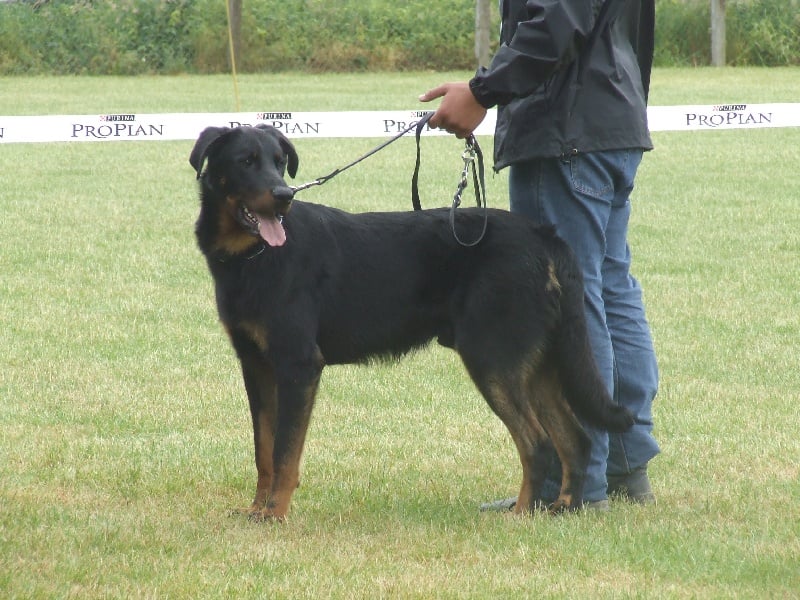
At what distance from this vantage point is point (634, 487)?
15.3 ft

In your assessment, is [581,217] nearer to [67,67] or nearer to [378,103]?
[378,103]

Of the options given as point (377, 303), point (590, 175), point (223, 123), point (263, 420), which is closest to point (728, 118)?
point (223, 123)

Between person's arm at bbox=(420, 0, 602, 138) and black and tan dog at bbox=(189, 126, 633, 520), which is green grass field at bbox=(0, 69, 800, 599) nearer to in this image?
black and tan dog at bbox=(189, 126, 633, 520)

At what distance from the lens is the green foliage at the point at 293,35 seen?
31891 mm

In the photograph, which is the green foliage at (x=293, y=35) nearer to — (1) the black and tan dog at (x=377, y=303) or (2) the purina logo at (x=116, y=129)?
(2) the purina logo at (x=116, y=129)

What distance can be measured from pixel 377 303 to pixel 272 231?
0.50 metres

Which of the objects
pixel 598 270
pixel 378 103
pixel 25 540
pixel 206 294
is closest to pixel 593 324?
pixel 598 270

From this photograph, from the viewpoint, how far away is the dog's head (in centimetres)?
419

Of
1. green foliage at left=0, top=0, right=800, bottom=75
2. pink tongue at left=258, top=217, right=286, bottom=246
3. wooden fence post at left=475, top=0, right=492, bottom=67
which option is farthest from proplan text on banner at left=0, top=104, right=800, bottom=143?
green foliage at left=0, top=0, right=800, bottom=75

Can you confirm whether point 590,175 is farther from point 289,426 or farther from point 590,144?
point 289,426

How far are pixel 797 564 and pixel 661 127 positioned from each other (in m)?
11.4

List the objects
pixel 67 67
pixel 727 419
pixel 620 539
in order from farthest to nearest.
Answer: pixel 67 67
pixel 727 419
pixel 620 539

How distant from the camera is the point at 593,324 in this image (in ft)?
14.6

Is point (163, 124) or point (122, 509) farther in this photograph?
point (163, 124)
